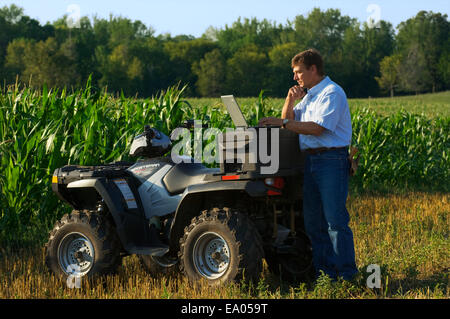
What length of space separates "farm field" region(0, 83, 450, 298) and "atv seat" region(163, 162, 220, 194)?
78 cm

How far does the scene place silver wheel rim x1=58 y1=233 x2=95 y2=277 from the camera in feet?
17.5

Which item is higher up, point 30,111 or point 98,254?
point 30,111

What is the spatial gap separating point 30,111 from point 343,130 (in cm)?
459

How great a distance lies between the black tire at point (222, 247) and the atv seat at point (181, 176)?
0.38m

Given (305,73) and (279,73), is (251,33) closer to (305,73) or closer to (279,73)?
(279,73)

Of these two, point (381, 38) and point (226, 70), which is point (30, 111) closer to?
point (226, 70)

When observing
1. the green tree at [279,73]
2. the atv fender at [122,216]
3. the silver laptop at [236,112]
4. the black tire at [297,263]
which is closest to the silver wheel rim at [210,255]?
the atv fender at [122,216]

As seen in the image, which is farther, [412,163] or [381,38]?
[381,38]

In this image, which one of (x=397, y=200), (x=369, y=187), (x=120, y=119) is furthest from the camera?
(x=369, y=187)

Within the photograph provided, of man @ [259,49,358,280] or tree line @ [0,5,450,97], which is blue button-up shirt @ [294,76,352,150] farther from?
tree line @ [0,5,450,97]

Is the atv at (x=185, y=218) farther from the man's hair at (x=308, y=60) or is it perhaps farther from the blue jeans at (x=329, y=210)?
the man's hair at (x=308, y=60)

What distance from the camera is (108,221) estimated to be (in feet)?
17.4

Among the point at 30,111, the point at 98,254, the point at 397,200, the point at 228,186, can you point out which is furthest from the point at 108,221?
the point at 397,200

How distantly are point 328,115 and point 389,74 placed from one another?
10021cm
